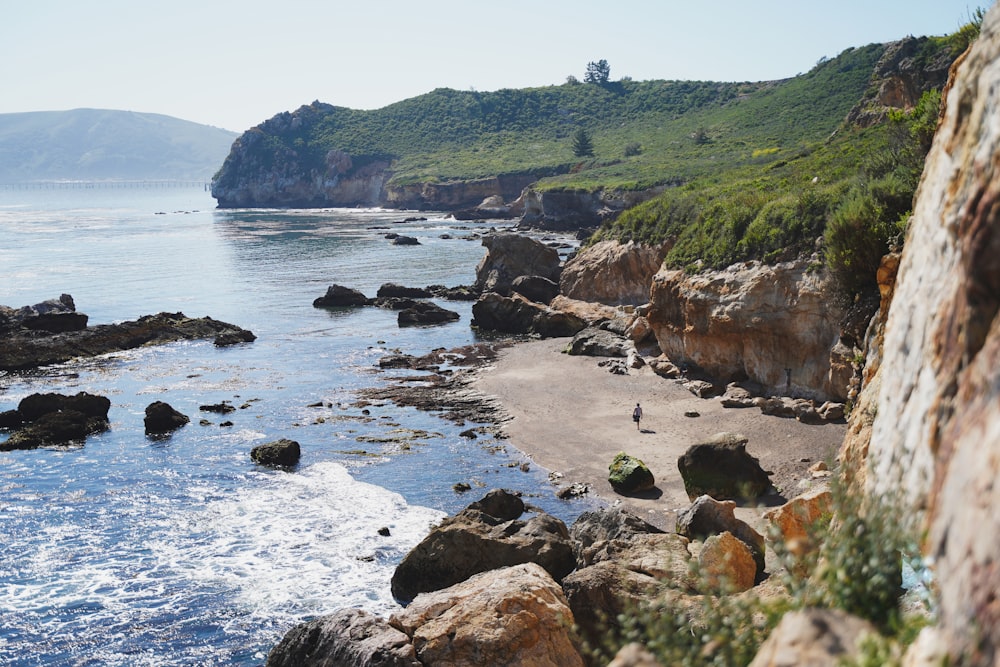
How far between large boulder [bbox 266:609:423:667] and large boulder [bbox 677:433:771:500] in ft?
40.1

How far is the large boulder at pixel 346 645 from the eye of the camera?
13891mm

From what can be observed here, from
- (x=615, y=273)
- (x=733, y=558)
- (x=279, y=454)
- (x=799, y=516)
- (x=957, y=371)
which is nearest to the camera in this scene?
(x=957, y=371)

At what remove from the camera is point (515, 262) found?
213ft

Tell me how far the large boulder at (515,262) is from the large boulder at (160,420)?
31.9 m

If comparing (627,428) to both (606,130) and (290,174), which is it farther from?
(290,174)

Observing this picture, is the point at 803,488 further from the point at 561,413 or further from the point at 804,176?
the point at 804,176

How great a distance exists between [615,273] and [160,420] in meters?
28.4

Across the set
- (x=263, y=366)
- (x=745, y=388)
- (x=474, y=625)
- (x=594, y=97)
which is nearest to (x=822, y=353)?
(x=745, y=388)

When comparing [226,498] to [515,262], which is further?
[515,262]

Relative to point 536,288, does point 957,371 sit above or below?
Answer: above

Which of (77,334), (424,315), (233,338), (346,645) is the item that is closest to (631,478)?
(346,645)

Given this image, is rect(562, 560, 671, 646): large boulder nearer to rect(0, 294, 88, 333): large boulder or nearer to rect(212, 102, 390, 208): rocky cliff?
rect(0, 294, 88, 333): large boulder

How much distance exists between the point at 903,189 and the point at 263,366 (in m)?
33.6

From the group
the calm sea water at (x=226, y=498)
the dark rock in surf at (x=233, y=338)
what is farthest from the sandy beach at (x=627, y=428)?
the dark rock in surf at (x=233, y=338)
